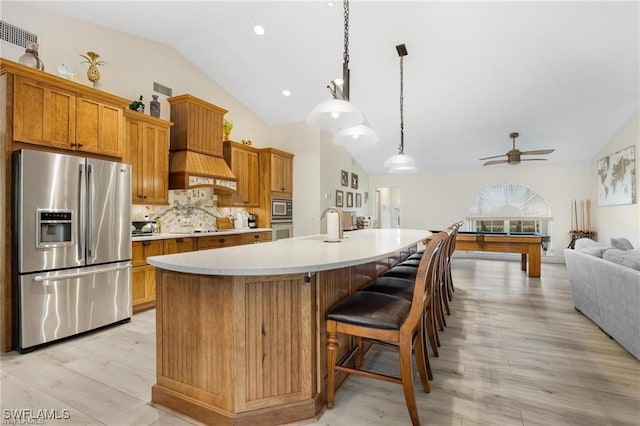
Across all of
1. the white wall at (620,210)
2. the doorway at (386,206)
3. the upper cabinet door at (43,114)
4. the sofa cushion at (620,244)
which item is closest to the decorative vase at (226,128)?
the upper cabinet door at (43,114)

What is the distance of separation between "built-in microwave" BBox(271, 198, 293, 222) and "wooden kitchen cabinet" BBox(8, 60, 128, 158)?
2.99 meters

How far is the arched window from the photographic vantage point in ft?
25.3

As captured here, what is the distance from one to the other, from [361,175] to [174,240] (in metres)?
6.07

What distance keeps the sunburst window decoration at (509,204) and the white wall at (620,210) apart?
98 cm

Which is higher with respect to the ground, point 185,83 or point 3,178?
point 185,83

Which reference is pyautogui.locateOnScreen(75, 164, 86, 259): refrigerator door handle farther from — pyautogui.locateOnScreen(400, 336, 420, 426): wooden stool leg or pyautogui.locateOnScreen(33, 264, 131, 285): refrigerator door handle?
pyautogui.locateOnScreen(400, 336, 420, 426): wooden stool leg

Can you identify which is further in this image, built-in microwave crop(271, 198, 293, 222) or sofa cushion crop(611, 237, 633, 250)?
built-in microwave crop(271, 198, 293, 222)

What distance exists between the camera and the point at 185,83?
497 centimetres

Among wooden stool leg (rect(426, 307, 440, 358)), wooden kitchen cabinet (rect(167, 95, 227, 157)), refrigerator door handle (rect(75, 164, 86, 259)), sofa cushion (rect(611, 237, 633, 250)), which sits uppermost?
wooden kitchen cabinet (rect(167, 95, 227, 157))

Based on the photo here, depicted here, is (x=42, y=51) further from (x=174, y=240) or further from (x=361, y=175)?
(x=361, y=175)

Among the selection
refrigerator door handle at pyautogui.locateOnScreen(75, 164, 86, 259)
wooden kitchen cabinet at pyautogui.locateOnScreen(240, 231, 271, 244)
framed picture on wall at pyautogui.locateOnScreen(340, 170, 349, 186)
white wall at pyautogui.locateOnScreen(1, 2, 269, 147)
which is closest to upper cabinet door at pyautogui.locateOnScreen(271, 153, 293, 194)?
wooden kitchen cabinet at pyautogui.locateOnScreen(240, 231, 271, 244)

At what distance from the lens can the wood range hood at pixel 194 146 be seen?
4.46 m

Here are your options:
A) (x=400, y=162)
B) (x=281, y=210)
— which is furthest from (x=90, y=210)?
(x=281, y=210)

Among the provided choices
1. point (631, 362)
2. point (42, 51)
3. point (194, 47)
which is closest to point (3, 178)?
point (42, 51)
